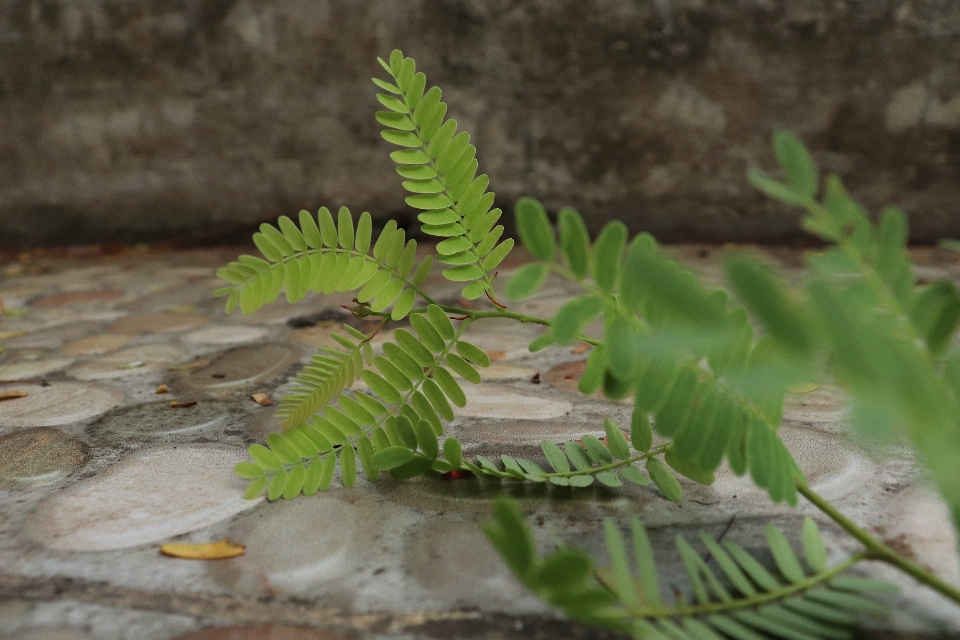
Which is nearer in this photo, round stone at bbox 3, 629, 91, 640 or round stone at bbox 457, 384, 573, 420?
round stone at bbox 3, 629, 91, 640

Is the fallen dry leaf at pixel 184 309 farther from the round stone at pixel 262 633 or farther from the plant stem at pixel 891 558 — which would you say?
the plant stem at pixel 891 558

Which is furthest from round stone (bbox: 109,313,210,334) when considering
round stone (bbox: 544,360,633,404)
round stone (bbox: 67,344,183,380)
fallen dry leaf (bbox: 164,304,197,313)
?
round stone (bbox: 544,360,633,404)

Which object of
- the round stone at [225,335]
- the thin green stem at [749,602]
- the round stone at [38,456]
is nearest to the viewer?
the thin green stem at [749,602]

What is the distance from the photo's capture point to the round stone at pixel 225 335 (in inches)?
73.3

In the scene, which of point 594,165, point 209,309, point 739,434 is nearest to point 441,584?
point 739,434

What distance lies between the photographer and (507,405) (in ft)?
4.26

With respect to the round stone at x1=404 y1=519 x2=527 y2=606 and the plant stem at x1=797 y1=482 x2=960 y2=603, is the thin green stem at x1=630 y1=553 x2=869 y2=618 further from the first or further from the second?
the round stone at x1=404 y1=519 x2=527 y2=606

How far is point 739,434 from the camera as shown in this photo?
0.57 m

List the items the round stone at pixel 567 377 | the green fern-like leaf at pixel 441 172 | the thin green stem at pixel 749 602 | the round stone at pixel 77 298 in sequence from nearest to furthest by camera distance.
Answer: the thin green stem at pixel 749 602 < the green fern-like leaf at pixel 441 172 < the round stone at pixel 567 377 < the round stone at pixel 77 298

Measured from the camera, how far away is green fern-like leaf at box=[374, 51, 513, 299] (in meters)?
0.75

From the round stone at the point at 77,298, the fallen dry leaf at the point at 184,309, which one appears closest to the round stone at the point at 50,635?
the fallen dry leaf at the point at 184,309

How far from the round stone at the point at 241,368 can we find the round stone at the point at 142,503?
41 cm

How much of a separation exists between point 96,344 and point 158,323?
0.24 m

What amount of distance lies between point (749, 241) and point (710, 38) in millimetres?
982
